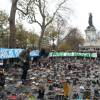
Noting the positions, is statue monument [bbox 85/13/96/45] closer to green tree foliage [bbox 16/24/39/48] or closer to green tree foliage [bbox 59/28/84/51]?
green tree foliage [bbox 59/28/84/51]

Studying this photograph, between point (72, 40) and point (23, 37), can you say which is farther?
point (72, 40)

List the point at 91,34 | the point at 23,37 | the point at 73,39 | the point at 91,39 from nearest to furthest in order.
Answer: the point at 23,37 < the point at 91,39 < the point at 91,34 < the point at 73,39

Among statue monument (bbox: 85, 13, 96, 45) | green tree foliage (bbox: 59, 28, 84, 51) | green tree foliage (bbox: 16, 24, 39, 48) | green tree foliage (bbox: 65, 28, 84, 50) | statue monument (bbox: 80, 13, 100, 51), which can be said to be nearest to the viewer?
green tree foliage (bbox: 16, 24, 39, 48)

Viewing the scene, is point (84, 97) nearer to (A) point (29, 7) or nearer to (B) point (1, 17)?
(A) point (29, 7)

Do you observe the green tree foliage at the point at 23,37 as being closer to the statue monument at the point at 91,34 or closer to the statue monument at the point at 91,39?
the statue monument at the point at 91,39

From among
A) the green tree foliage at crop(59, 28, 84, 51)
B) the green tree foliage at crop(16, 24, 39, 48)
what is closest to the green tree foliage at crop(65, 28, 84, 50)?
the green tree foliage at crop(59, 28, 84, 51)

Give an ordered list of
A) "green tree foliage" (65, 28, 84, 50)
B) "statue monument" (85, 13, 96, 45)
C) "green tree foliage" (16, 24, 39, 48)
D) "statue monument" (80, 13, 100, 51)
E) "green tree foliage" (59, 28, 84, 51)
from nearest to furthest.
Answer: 1. "green tree foliage" (16, 24, 39, 48)
2. "statue monument" (80, 13, 100, 51)
3. "statue monument" (85, 13, 96, 45)
4. "green tree foliage" (59, 28, 84, 51)
5. "green tree foliage" (65, 28, 84, 50)

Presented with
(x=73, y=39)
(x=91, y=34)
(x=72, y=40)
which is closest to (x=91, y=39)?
(x=91, y=34)

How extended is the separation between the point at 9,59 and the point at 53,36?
66.5 m

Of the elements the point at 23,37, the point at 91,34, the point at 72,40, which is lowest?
the point at 72,40

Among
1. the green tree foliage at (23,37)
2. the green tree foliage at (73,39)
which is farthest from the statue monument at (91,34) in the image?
the green tree foliage at (23,37)

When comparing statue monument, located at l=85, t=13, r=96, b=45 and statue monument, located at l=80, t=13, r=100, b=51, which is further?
statue monument, located at l=85, t=13, r=96, b=45

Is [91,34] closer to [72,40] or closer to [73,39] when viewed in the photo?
[73,39]

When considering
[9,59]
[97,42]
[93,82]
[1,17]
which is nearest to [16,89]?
[93,82]
